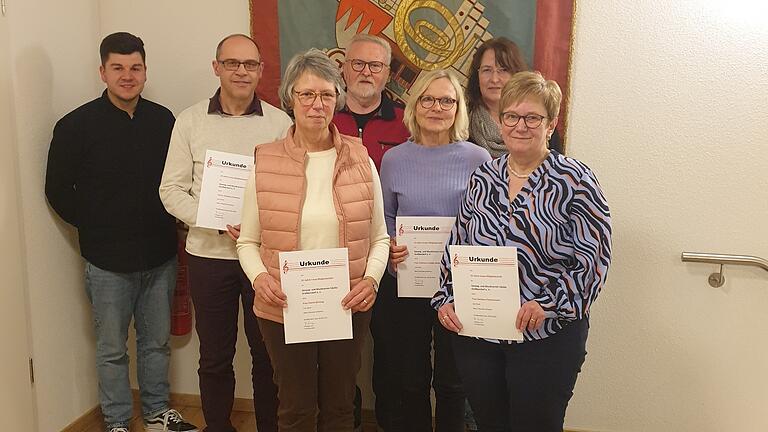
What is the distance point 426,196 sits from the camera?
2195 mm

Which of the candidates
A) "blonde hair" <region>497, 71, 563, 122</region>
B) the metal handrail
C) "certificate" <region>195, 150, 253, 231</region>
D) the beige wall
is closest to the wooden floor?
the beige wall

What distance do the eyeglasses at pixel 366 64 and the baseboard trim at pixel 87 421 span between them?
196cm

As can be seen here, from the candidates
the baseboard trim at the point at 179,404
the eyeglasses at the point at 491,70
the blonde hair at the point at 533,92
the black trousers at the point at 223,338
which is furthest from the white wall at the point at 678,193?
the black trousers at the point at 223,338

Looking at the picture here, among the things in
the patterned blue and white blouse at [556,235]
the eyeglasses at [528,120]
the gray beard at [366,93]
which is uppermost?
the gray beard at [366,93]

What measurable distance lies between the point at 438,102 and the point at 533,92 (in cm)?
45

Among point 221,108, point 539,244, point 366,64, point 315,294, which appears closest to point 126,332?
point 221,108

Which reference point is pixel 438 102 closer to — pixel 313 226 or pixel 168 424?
pixel 313 226

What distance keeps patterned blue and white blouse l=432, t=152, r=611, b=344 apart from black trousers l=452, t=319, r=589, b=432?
0.17 ft

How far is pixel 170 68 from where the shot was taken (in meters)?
2.96

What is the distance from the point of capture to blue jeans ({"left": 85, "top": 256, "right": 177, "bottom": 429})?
2.69m

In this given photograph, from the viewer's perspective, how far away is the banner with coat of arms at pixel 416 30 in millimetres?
2621

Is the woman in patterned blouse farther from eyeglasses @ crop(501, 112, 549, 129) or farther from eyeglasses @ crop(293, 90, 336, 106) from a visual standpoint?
eyeglasses @ crop(293, 90, 336, 106)

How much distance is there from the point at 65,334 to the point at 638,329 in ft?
8.10

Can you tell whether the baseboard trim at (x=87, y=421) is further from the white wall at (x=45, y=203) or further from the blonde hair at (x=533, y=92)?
the blonde hair at (x=533, y=92)
